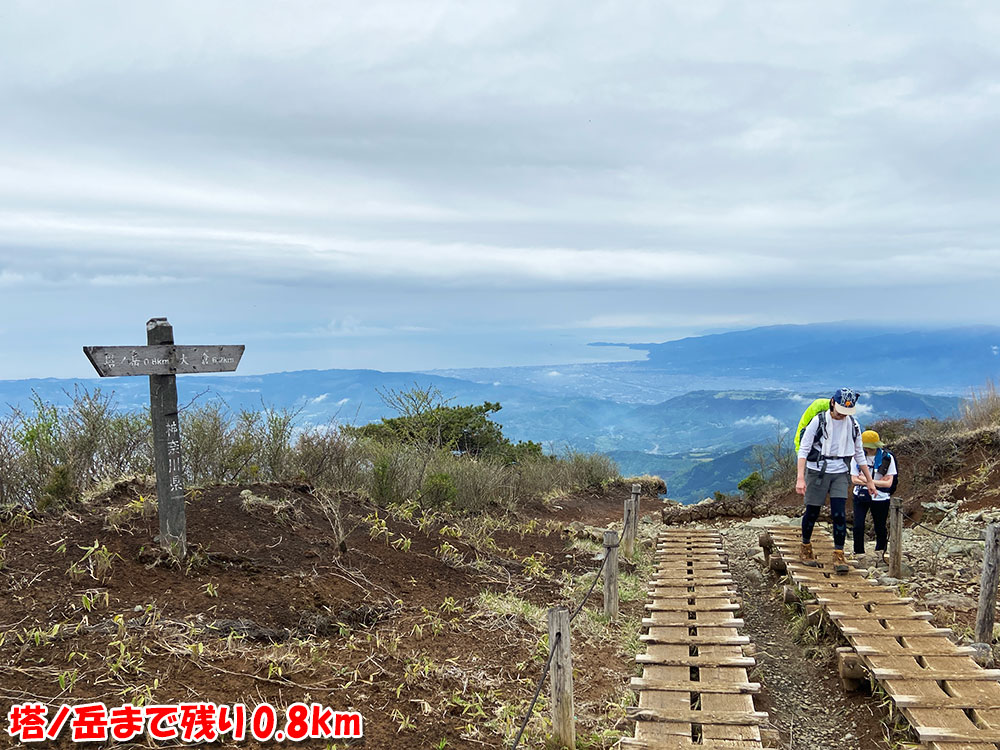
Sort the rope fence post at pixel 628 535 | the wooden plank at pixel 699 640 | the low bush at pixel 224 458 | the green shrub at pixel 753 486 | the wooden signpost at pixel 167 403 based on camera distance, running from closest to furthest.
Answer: the wooden plank at pixel 699 640 < the wooden signpost at pixel 167 403 < the low bush at pixel 224 458 < the rope fence post at pixel 628 535 < the green shrub at pixel 753 486

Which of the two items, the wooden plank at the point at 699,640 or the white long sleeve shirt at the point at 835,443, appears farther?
the white long sleeve shirt at the point at 835,443

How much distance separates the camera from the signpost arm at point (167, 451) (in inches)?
255

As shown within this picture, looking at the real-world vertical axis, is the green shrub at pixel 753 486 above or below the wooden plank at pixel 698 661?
below

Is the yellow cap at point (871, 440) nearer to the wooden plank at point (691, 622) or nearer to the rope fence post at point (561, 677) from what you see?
the wooden plank at point (691, 622)

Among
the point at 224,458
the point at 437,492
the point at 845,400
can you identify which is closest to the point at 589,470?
the point at 437,492

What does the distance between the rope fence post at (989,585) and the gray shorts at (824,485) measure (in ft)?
6.31

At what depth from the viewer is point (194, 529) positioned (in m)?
7.30

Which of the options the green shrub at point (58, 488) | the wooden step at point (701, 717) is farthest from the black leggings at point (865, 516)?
the green shrub at point (58, 488)

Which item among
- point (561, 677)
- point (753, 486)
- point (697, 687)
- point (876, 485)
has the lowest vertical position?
point (753, 486)

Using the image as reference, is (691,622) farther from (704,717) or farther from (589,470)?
(589,470)

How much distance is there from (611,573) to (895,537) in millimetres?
4164

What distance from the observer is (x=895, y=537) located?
9.09 meters

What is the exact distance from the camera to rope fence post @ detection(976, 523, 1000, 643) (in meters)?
6.58

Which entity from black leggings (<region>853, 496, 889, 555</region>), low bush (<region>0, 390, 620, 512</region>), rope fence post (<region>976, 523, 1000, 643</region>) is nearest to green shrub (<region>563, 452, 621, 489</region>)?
low bush (<region>0, 390, 620, 512</region>)
